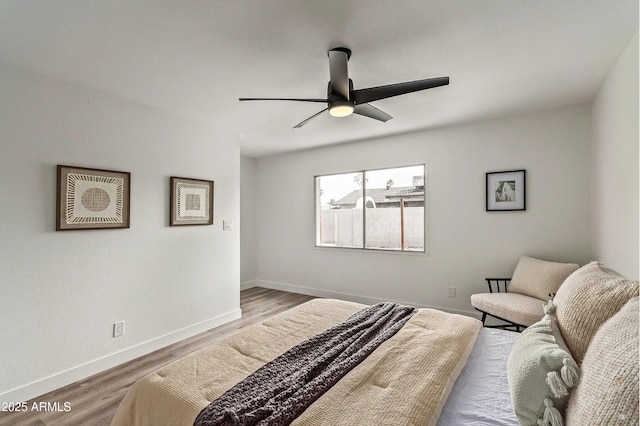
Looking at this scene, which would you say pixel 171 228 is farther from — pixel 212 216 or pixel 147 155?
pixel 147 155

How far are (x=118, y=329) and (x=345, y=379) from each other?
2473 millimetres

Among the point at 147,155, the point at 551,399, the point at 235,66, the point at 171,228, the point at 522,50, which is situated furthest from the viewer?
the point at 171,228

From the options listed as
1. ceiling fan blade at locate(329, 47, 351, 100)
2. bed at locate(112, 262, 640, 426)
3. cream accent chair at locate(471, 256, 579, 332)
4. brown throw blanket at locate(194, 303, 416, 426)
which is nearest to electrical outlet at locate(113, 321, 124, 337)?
bed at locate(112, 262, 640, 426)

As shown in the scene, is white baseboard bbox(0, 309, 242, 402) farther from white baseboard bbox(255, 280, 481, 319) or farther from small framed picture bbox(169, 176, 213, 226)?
white baseboard bbox(255, 280, 481, 319)

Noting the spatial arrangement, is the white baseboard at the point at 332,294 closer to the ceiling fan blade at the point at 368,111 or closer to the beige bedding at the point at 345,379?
the beige bedding at the point at 345,379

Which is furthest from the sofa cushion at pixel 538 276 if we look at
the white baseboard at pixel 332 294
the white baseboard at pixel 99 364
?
the white baseboard at pixel 99 364

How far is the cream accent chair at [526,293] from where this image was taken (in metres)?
2.62

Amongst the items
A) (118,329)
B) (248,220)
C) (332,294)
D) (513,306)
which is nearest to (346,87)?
(513,306)

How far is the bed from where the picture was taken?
86 centimetres

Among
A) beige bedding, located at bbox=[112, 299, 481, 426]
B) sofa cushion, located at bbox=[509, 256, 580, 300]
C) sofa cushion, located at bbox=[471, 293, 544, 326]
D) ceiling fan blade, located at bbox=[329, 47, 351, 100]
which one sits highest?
ceiling fan blade, located at bbox=[329, 47, 351, 100]

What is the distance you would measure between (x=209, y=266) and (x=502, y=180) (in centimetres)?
359

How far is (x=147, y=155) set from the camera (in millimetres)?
3008

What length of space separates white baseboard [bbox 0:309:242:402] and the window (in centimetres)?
219

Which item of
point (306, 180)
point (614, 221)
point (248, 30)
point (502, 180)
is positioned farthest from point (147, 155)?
point (614, 221)
